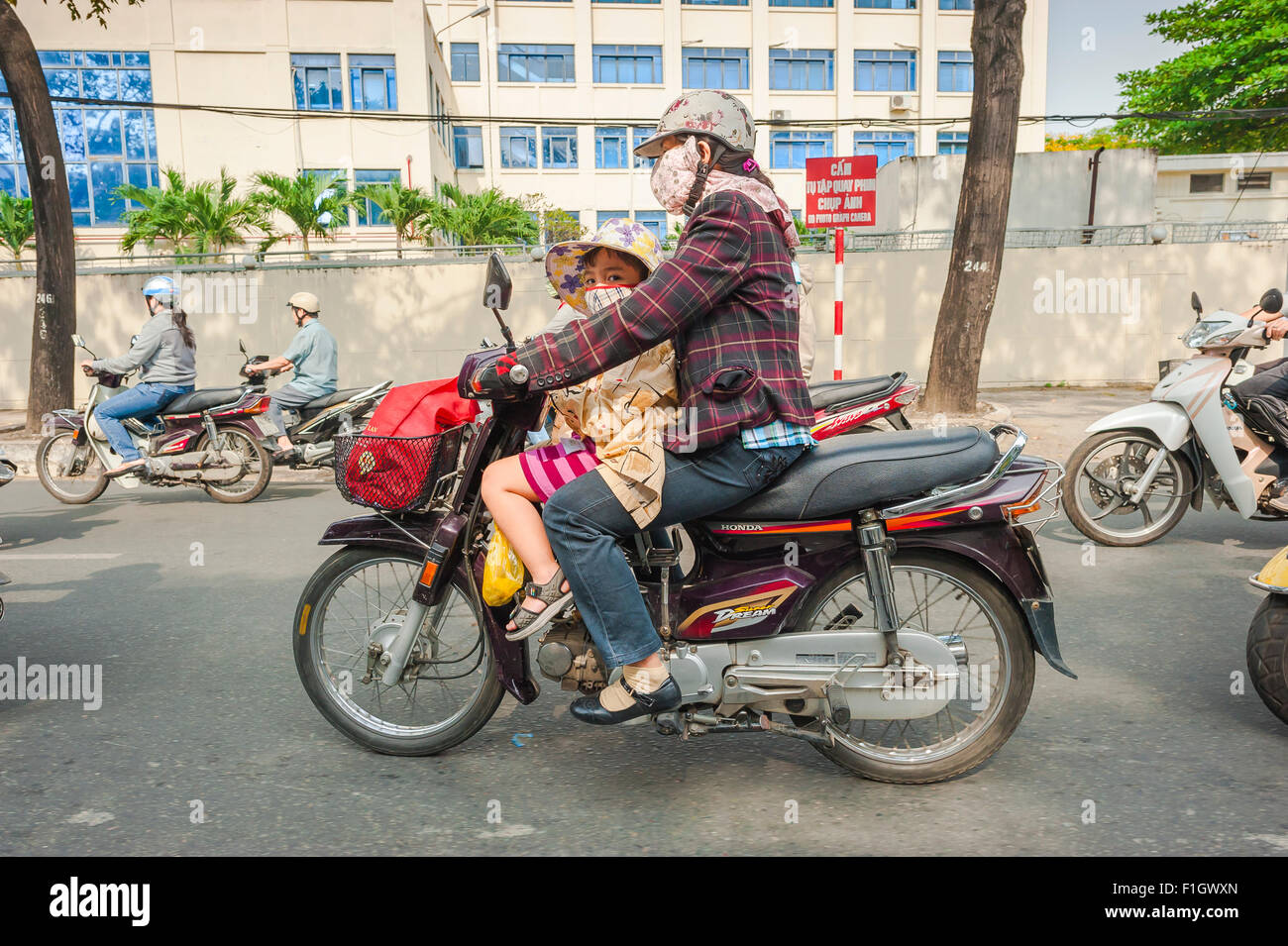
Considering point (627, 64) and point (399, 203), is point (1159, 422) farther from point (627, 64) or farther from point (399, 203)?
point (627, 64)

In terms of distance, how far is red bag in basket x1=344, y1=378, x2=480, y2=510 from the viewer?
3.18 m

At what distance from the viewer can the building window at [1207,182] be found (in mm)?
32656

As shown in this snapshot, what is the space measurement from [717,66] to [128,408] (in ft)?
128

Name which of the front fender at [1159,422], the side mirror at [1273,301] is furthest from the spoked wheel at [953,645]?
the side mirror at [1273,301]

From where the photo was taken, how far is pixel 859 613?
3264 millimetres

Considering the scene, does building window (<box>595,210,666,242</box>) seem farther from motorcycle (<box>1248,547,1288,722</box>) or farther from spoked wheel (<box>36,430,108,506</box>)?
motorcycle (<box>1248,547,1288,722</box>)

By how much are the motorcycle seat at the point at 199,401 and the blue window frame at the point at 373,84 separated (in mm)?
25426

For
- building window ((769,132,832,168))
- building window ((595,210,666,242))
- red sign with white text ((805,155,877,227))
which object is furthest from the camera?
building window ((769,132,832,168))

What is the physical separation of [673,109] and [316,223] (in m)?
21.6

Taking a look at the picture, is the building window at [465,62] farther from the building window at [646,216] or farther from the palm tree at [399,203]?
the palm tree at [399,203]

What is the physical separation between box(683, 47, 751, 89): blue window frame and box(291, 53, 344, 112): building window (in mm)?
16400

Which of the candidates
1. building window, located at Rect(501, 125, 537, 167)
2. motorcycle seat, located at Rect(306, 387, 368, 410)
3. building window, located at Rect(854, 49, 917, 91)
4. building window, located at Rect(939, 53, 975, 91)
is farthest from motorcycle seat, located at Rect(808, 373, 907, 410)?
building window, located at Rect(939, 53, 975, 91)

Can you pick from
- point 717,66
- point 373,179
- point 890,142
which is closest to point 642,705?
point 373,179
